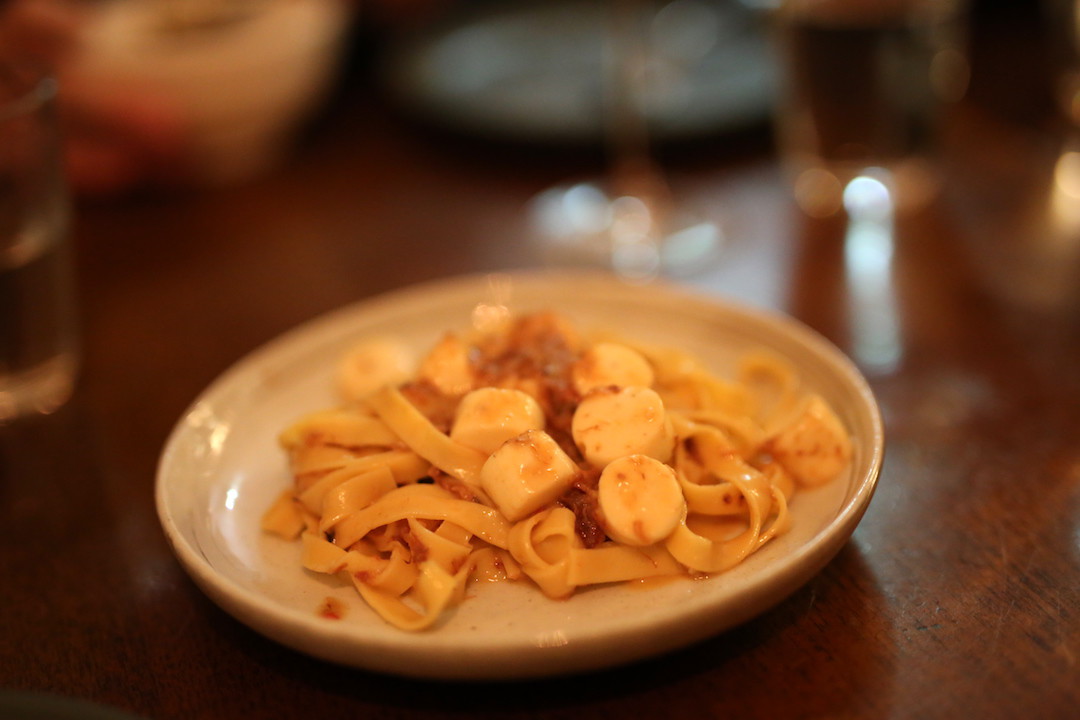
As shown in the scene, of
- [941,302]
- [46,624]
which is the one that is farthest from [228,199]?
[941,302]

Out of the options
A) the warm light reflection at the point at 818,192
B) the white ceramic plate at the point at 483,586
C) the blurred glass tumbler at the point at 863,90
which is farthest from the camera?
the warm light reflection at the point at 818,192

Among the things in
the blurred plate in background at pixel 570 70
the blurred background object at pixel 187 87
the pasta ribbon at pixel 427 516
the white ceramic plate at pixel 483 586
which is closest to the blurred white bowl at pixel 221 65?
the blurred background object at pixel 187 87

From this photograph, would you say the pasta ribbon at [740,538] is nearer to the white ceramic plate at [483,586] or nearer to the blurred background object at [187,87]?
the white ceramic plate at [483,586]

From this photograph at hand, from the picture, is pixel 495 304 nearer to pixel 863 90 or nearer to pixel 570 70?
pixel 863 90

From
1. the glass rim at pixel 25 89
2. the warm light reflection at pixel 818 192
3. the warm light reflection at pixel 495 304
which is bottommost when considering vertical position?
the warm light reflection at pixel 818 192

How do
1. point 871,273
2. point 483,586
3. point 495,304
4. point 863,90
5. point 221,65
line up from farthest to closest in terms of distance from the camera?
point 221,65 < point 863,90 < point 871,273 < point 495,304 < point 483,586

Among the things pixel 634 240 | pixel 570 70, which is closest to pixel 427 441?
pixel 634 240

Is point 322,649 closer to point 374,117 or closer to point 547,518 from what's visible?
point 547,518
